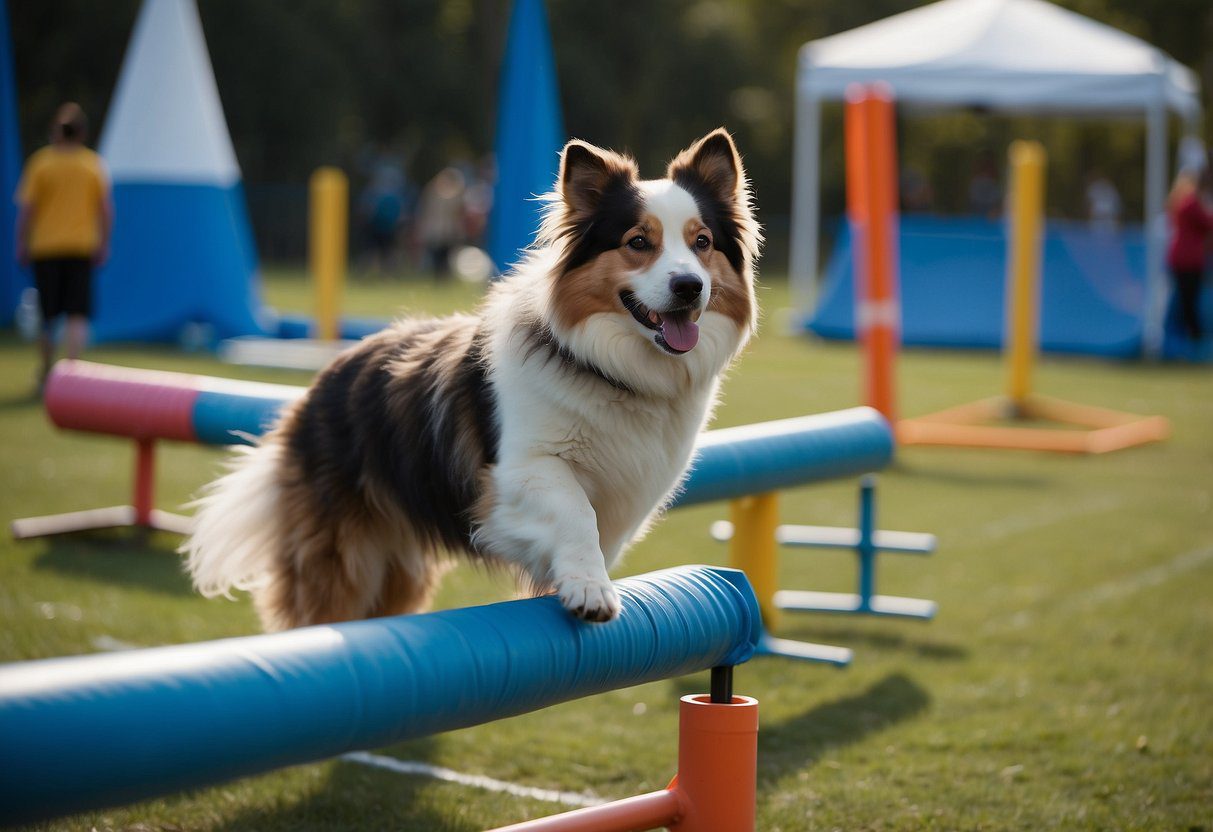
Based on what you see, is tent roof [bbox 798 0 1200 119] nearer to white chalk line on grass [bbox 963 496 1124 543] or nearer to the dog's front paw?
white chalk line on grass [bbox 963 496 1124 543]

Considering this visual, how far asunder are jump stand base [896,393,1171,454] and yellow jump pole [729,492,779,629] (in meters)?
5.80

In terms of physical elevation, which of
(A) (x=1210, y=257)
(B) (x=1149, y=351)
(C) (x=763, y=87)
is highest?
(C) (x=763, y=87)

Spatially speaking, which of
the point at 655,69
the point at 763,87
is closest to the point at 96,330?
the point at 655,69

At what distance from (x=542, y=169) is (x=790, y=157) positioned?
47759 mm

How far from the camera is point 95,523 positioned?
292 inches

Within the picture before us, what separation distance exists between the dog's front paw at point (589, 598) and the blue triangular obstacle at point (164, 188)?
46.4ft

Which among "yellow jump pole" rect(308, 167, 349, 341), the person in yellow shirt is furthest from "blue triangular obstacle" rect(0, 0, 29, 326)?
the person in yellow shirt

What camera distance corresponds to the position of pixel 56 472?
905 cm

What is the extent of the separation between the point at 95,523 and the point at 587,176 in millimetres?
4672

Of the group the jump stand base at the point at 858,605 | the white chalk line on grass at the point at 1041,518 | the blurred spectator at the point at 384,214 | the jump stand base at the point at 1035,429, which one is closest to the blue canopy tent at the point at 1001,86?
the jump stand base at the point at 1035,429

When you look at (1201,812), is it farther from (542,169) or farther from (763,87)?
(763,87)

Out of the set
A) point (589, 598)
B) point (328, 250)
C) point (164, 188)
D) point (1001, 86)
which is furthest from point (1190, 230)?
point (589, 598)

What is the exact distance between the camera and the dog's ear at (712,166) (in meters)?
4.08

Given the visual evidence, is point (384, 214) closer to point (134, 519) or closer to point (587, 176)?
point (134, 519)
